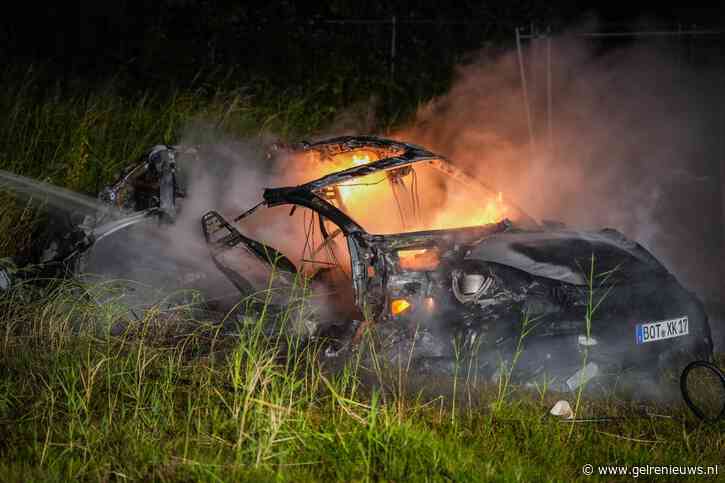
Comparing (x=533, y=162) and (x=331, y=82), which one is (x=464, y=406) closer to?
(x=533, y=162)

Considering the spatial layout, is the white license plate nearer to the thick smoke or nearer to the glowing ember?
the glowing ember

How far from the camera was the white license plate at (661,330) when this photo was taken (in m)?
5.41

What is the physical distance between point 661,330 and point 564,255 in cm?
76

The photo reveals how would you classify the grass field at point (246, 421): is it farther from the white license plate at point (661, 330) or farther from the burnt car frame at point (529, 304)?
the white license plate at point (661, 330)

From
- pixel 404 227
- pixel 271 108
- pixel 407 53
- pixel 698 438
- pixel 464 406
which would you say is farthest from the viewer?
pixel 407 53

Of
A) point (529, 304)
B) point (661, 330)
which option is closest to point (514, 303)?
point (529, 304)

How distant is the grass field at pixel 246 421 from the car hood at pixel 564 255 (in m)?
0.79

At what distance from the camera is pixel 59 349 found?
5273 millimetres

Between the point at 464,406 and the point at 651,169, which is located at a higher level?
the point at 651,169

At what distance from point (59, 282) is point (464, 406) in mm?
3419

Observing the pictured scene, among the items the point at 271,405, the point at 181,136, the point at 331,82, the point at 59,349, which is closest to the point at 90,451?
the point at 271,405

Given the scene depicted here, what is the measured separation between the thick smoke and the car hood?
256 centimetres

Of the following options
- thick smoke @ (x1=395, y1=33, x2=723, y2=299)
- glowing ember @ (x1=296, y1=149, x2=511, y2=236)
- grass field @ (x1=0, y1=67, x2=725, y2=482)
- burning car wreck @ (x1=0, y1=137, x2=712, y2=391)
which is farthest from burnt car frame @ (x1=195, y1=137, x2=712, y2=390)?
thick smoke @ (x1=395, y1=33, x2=723, y2=299)

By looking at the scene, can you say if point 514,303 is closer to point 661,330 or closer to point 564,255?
point 564,255
